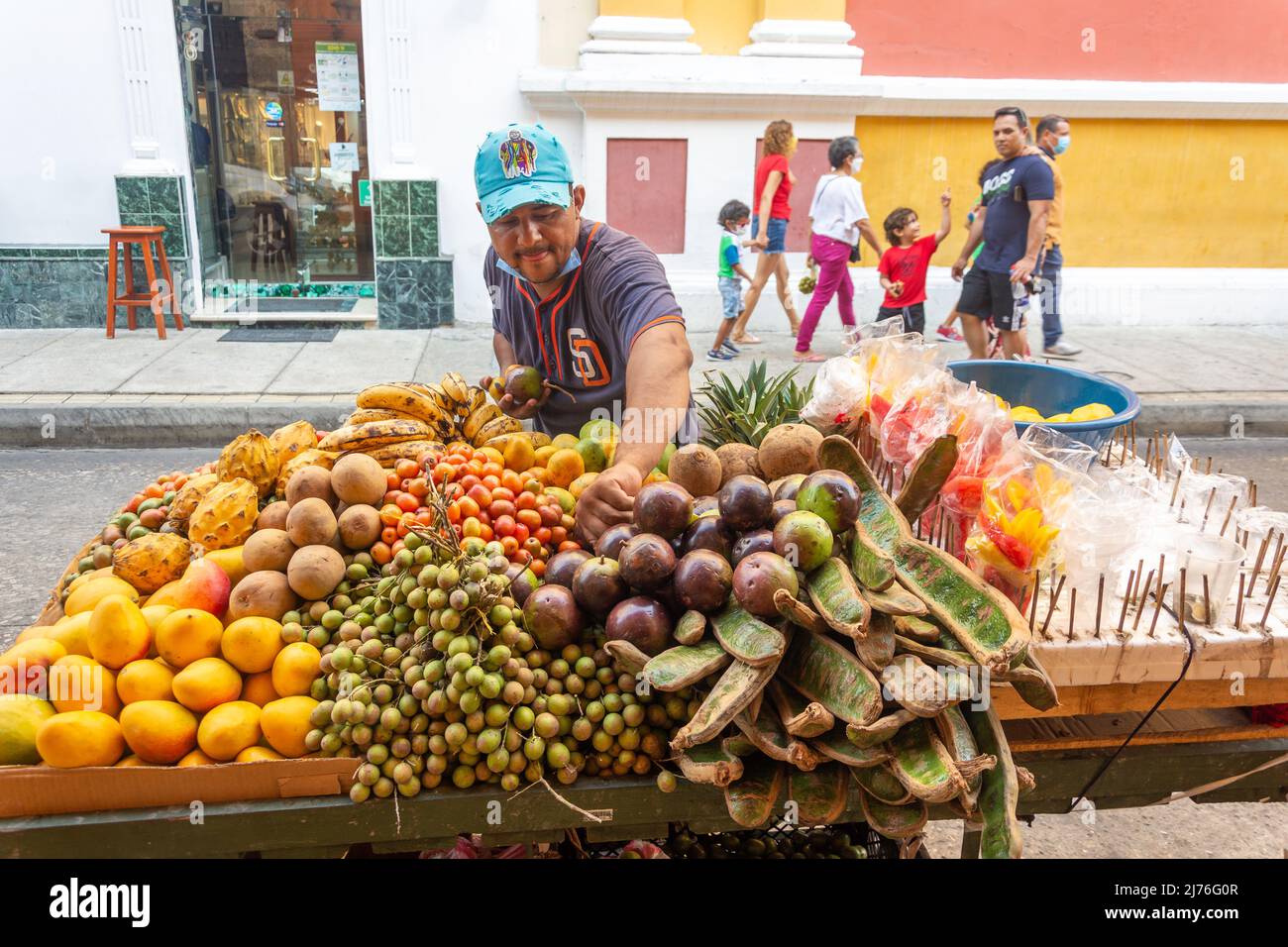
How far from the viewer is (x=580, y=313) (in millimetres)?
3078

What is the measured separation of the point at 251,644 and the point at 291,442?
871mm

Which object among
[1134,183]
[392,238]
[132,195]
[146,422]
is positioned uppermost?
[1134,183]

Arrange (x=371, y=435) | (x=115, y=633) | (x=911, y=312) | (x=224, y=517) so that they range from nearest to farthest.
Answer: (x=115, y=633)
(x=224, y=517)
(x=371, y=435)
(x=911, y=312)

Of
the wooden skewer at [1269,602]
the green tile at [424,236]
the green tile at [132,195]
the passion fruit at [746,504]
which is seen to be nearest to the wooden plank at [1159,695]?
the wooden skewer at [1269,602]

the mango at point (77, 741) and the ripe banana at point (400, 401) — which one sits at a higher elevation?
the ripe banana at point (400, 401)

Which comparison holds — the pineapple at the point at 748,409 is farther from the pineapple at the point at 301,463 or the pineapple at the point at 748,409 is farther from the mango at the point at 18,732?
the mango at the point at 18,732

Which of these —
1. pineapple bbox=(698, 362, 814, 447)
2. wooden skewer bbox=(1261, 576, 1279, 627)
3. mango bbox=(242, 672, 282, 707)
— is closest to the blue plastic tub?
pineapple bbox=(698, 362, 814, 447)

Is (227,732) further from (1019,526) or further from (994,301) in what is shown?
(994,301)

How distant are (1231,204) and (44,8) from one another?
1252 centimetres

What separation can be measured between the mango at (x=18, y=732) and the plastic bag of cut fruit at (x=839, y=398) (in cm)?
206

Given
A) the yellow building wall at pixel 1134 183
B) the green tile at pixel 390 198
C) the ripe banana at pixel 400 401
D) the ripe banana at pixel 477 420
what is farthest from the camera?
the yellow building wall at pixel 1134 183

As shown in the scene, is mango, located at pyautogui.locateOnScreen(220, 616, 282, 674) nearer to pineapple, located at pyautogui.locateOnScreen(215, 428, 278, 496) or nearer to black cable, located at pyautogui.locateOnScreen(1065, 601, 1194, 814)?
pineapple, located at pyautogui.locateOnScreen(215, 428, 278, 496)

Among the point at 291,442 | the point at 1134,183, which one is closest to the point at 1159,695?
the point at 291,442

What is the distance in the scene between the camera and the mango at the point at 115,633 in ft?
6.57
